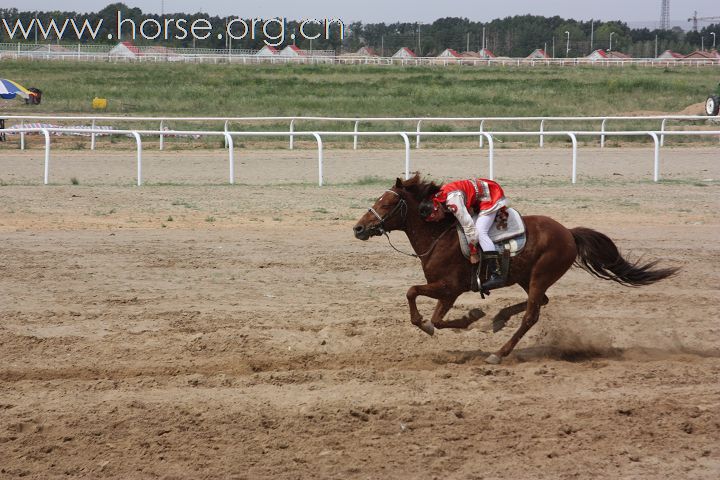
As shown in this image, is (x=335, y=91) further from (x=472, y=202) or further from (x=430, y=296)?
(x=430, y=296)

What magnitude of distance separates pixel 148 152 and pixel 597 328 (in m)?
16.9

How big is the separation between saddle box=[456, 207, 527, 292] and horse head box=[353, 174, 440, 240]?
0.39m

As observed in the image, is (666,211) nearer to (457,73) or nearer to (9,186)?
(9,186)

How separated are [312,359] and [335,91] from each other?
131ft

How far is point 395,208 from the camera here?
289 inches

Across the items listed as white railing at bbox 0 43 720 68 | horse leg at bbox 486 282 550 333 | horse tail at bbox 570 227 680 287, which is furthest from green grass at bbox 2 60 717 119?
horse leg at bbox 486 282 550 333

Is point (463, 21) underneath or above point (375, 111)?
above

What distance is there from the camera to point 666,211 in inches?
567

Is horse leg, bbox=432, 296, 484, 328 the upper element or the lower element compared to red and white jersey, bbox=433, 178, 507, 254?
lower

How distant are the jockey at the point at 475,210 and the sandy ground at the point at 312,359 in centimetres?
86

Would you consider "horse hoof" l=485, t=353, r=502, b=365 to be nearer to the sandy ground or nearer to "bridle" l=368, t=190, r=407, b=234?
the sandy ground

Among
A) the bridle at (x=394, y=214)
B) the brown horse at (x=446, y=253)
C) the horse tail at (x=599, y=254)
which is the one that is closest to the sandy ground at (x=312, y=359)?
the brown horse at (x=446, y=253)

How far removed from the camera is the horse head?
7.25 metres

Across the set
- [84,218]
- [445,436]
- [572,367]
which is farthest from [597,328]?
[84,218]
